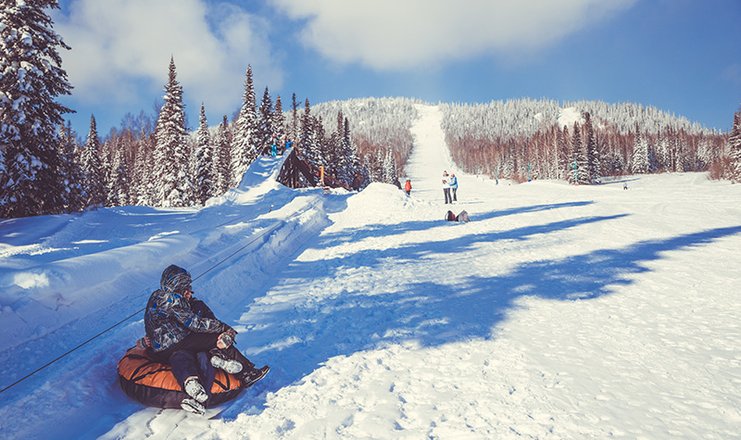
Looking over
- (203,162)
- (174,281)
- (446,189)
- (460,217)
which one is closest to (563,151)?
(446,189)

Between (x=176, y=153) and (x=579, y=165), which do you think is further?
(x=579, y=165)

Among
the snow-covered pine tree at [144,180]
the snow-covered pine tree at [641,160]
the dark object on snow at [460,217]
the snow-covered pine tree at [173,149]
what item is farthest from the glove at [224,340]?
the snow-covered pine tree at [641,160]

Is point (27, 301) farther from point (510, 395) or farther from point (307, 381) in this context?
point (510, 395)

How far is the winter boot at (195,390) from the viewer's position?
3617 mm

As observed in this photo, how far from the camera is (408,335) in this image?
5652mm

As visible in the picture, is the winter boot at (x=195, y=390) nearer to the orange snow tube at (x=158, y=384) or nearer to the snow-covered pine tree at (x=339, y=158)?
the orange snow tube at (x=158, y=384)

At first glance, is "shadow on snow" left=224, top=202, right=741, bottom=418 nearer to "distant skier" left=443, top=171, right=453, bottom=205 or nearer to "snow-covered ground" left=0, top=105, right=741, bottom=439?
"snow-covered ground" left=0, top=105, right=741, bottom=439

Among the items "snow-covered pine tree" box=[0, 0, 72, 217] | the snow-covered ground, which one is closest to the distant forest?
"snow-covered pine tree" box=[0, 0, 72, 217]

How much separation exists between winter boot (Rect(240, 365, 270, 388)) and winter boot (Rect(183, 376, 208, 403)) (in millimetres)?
474

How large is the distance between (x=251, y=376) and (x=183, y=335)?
816 mm

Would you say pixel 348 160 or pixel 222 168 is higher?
pixel 348 160

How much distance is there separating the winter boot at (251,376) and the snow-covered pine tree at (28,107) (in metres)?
15.0

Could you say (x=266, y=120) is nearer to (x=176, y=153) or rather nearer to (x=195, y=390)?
(x=176, y=153)

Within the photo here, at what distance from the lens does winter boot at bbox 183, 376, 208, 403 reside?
3.62 meters
